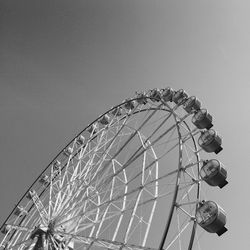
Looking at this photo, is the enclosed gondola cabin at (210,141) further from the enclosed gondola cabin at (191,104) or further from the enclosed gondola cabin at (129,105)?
the enclosed gondola cabin at (129,105)

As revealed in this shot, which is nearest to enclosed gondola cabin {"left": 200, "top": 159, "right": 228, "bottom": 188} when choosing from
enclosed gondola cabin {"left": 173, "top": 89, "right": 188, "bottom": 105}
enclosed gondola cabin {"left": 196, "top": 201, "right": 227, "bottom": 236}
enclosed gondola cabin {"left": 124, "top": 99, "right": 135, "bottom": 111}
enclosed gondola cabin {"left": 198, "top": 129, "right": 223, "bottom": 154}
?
enclosed gondola cabin {"left": 196, "top": 201, "right": 227, "bottom": 236}

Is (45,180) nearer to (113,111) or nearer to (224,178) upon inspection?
(113,111)

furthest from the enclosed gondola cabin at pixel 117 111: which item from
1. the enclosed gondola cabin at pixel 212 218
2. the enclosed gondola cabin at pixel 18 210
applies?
the enclosed gondola cabin at pixel 212 218

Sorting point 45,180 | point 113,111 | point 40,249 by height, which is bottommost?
point 40,249

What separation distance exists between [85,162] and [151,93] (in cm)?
469

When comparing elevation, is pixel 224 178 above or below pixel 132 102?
below

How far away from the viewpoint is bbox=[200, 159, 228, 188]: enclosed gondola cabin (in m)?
11.2

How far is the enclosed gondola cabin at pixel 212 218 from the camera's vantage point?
985 centimetres

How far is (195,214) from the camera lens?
10.4m

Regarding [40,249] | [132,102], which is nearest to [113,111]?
[132,102]

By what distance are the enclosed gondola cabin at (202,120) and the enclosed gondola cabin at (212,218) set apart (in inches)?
181

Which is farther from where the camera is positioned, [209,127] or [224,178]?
[209,127]

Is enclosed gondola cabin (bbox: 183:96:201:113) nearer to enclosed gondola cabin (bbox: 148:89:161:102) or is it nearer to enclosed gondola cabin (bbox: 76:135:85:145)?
enclosed gondola cabin (bbox: 148:89:161:102)

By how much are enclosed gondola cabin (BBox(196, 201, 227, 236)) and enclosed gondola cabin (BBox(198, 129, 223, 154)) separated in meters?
3.13
